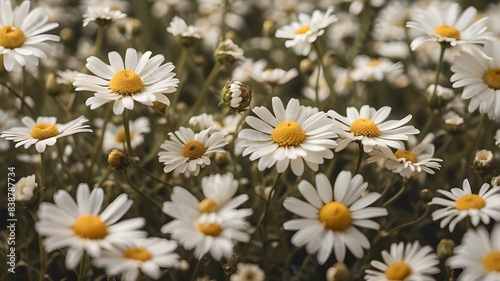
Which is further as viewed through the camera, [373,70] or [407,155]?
[373,70]

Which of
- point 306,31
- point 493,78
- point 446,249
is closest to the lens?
point 446,249

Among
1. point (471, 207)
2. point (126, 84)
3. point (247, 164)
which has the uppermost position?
point (126, 84)

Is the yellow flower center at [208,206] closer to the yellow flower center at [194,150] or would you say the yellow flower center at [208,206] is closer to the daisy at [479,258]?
the yellow flower center at [194,150]

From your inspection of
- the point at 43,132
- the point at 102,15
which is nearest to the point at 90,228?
the point at 43,132

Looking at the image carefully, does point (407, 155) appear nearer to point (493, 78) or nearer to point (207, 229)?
point (493, 78)

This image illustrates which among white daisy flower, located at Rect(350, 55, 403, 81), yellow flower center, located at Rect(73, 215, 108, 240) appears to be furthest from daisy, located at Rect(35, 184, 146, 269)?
white daisy flower, located at Rect(350, 55, 403, 81)

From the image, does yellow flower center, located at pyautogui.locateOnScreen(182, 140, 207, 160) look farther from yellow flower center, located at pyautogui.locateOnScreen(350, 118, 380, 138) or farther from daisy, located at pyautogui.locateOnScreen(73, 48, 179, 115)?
yellow flower center, located at pyautogui.locateOnScreen(350, 118, 380, 138)

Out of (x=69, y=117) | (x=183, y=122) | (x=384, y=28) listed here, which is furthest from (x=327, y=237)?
(x=384, y=28)
